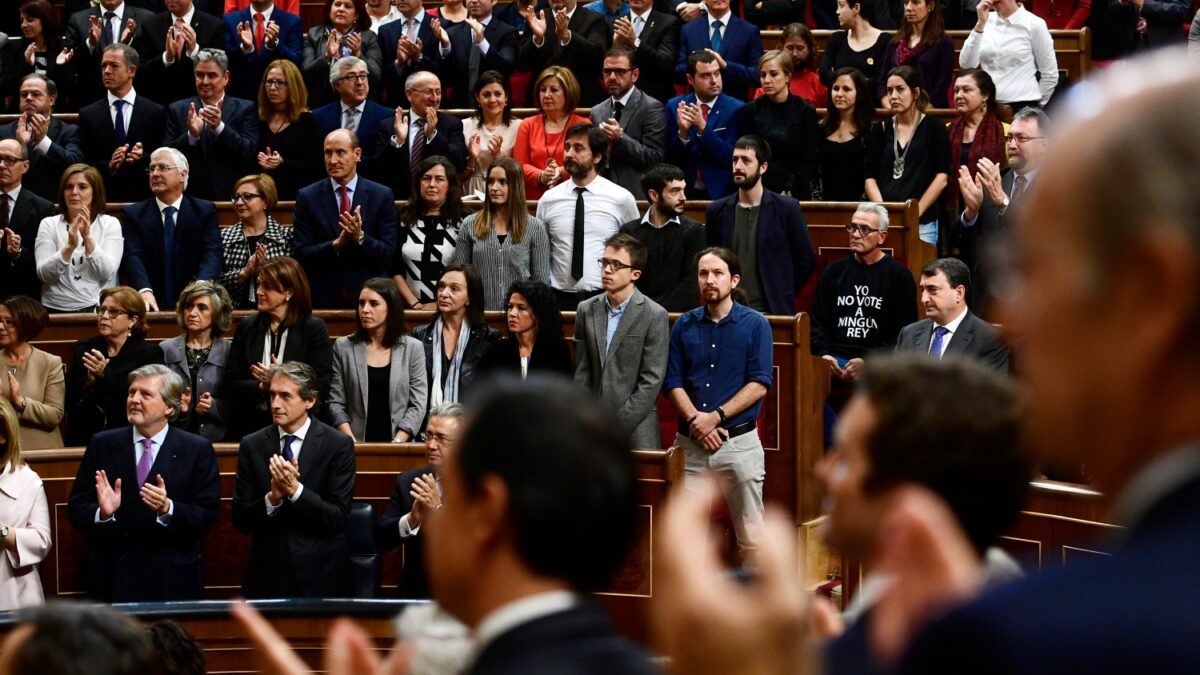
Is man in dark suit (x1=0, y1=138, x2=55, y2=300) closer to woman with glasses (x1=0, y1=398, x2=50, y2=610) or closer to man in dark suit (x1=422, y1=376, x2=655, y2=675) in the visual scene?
woman with glasses (x1=0, y1=398, x2=50, y2=610)

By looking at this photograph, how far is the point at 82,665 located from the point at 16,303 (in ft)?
16.3

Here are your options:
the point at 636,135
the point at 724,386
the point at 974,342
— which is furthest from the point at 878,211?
the point at 636,135

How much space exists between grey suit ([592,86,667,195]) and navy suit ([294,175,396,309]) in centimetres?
114

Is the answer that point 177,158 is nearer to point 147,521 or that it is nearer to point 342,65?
point 342,65

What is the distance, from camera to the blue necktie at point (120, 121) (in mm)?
8242

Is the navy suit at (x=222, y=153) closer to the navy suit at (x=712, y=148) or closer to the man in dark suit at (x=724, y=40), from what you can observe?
the navy suit at (x=712, y=148)

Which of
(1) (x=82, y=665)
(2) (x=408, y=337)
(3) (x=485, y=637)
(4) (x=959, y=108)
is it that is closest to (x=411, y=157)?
(2) (x=408, y=337)

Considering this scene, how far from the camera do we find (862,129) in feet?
25.3

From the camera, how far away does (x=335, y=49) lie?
8.62m

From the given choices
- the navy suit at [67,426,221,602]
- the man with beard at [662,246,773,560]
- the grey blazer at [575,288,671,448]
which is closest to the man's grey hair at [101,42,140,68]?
the navy suit at [67,426,221,602]

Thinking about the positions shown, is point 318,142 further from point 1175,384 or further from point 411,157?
point 1175,384

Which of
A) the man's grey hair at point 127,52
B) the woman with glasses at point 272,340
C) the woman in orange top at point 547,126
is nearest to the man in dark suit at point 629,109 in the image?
the woman in orange top at point 547,126

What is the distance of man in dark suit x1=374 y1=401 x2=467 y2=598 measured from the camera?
5.31m

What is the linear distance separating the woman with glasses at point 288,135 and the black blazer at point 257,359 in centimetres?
165
